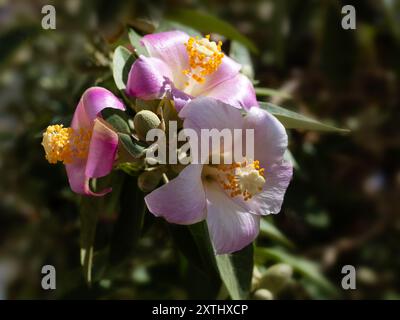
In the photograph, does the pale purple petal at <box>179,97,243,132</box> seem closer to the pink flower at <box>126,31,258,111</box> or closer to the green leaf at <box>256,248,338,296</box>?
the pink flower at <box>126,31,258,111</box>

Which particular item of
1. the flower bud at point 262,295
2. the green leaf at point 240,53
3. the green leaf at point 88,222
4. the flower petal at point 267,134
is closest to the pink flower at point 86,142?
the green leaf at point 88,222

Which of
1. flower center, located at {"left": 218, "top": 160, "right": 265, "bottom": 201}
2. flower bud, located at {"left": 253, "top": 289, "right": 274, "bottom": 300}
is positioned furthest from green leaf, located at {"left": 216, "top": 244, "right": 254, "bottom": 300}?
flower center, located at {"left": 218, "top": 160, "right": 265, "bottom": 201}

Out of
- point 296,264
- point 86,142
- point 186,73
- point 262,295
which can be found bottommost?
point 296,264

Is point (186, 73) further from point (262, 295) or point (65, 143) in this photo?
point (262, 295)

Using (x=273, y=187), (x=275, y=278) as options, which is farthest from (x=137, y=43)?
(x=275, y=278)
